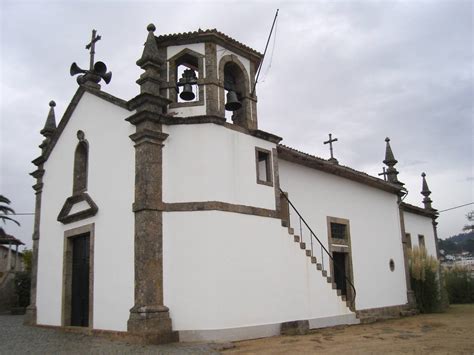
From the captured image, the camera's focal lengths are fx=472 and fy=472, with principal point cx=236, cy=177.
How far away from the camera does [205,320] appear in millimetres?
9797

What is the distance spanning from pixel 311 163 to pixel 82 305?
7751mm

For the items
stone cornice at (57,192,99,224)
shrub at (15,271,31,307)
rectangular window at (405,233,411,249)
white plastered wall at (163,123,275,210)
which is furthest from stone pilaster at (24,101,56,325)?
rectangular window at (405,233,411,249)

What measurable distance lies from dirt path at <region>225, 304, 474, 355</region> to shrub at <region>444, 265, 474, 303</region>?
10.2 m

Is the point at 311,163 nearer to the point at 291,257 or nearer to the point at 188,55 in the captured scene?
the point at 291,257

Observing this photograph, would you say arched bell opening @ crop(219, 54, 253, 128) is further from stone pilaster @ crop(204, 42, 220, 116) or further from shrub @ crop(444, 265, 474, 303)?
shrub @ crop(444, 265, 474, 303)

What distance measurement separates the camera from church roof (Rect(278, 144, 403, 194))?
45.0 ft

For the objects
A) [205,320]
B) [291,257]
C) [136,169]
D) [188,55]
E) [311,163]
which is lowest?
[205,320]

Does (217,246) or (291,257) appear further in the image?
(291,257)

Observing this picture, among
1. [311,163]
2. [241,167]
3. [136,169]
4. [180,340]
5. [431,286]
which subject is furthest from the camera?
[431,286]

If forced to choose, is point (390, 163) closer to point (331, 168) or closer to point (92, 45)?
point (331, 168)

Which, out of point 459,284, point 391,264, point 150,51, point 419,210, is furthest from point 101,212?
point 459,284

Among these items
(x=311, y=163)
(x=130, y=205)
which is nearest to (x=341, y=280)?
(x=311, y=163)

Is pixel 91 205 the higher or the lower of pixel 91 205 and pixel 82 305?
the higher

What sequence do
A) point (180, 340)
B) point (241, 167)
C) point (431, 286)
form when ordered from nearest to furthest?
point (180, 340) < point (241, 167) < point (431, 286)
